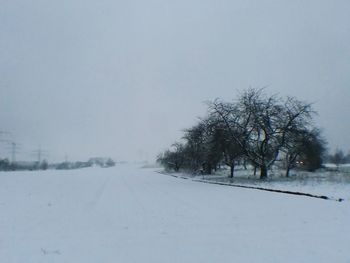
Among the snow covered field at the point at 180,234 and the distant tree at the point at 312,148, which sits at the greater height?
the distant tree at the point at 312,148

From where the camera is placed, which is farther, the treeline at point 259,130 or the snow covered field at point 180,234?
the treeline at point 259,130

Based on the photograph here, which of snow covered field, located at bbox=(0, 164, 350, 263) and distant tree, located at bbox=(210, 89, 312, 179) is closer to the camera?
snow covered field, located at bbox=(0, 164, 350, 263)

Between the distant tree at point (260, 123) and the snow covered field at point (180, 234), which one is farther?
the distant tree at point (260, 123)

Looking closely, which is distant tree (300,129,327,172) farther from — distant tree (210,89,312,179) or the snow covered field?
the snow covered field

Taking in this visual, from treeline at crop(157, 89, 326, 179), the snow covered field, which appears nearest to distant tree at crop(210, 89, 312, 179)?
treeline at crop(157, 89, 326, 179)

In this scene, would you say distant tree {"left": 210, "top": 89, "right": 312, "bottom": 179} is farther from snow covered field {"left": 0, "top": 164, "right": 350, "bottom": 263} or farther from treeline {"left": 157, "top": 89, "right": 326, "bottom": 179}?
snow covered field {"left": 0, "top": 164, "right": 350, "bottom": 263}

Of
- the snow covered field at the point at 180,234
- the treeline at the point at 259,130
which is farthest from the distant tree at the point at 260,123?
the snow covered field at the point at 180,234

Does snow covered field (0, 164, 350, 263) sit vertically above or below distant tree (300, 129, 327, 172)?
below

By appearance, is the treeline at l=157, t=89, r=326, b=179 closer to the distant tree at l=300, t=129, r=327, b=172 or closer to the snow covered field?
the distant tree at l=300, t=129, r=327, b=172

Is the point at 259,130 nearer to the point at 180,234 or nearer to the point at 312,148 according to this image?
the point at 312,148

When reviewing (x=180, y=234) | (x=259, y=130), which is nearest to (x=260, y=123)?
(x=259, y=130)

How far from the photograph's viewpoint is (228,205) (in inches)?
760

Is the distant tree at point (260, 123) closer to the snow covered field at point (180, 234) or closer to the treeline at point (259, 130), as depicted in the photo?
the treeline at point (259, 130)

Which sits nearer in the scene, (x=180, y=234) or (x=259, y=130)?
(x=180, y=234)
